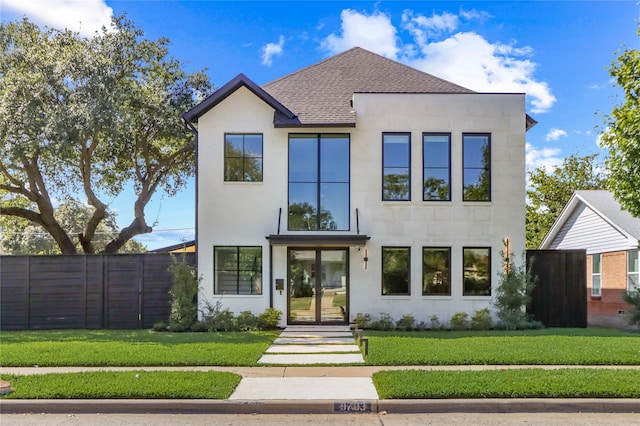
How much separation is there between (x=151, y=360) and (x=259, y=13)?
373 inches

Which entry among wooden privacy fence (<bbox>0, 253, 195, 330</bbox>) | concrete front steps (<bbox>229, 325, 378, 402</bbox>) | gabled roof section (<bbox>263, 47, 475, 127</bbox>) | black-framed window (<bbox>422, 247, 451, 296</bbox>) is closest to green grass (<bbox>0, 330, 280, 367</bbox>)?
concrete front steps (<bbox>229, 325, 378, 402</bbox>)

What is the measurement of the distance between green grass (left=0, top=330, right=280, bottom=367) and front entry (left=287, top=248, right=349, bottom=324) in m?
1.51

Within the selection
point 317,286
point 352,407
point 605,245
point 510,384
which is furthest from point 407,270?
point 605,245

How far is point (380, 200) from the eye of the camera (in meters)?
16.0

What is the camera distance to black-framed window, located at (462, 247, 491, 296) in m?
15.9

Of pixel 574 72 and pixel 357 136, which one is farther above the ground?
pixel 574 72

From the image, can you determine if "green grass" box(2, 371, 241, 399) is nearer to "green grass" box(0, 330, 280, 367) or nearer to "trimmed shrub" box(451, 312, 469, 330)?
"green grass" box(0, 330, 280, 367)

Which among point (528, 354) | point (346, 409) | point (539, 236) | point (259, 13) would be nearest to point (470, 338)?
point (528, 354)

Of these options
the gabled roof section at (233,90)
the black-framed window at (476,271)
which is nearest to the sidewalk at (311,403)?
the black-framed window at (476,271)

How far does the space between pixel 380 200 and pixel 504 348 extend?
6.21m

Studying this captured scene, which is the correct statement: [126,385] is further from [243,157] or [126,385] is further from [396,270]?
[396,270]

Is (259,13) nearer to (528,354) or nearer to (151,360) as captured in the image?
(151,360)

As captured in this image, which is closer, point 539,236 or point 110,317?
point 110,317

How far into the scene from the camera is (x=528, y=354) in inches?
404
